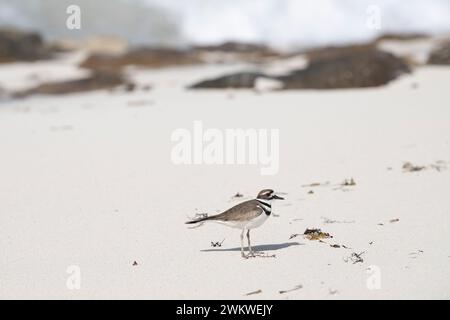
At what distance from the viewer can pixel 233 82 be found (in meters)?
13.5

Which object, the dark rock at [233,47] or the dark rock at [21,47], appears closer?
the dark rock at [21,47]

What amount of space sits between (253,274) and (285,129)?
180 inches

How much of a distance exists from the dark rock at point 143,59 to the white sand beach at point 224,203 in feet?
28.1

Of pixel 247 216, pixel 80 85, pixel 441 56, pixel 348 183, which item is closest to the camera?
pixel 247 216

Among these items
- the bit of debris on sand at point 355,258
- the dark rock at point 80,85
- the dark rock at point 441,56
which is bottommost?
the bit of debris on sand at point 355,258

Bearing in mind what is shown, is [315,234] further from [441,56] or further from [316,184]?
[441,56]

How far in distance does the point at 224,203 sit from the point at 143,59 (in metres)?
14.6

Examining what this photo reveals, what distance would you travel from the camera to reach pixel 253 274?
429cm

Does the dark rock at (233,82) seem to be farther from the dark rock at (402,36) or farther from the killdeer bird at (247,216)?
the dark rock at (402,36)

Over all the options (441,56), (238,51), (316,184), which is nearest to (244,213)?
(316,184)

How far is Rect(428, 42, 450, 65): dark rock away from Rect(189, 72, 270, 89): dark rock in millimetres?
3928

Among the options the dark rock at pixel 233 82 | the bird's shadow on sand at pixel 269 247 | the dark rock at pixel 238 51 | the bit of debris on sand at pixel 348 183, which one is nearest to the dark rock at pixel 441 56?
the dark rock at pixel 233 82

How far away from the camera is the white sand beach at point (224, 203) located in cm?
418

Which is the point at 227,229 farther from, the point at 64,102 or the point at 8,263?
the point at 64,102
